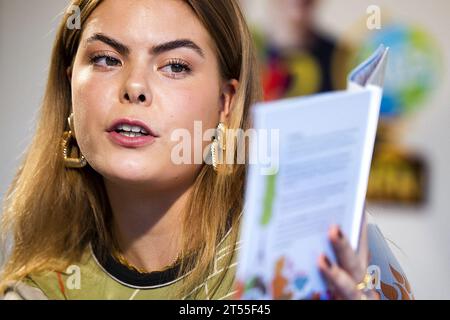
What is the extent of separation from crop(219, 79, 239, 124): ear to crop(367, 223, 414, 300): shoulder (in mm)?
253

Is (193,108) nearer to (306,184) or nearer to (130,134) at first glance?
(130,134)

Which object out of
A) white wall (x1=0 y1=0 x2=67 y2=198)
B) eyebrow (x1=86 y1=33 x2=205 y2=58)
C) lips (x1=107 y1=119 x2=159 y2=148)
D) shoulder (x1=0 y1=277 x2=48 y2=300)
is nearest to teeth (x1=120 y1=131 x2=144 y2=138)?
lips (x1=107 y1=119 x2=159 y2=148)

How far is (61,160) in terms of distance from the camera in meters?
1.05

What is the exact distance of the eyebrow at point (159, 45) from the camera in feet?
2.99

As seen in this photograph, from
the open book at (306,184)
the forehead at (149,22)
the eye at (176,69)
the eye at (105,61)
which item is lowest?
the open book at (306,184)

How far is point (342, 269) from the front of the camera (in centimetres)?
80

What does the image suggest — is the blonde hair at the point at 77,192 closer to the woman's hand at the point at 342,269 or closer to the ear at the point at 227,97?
the ear at the point at 227,97

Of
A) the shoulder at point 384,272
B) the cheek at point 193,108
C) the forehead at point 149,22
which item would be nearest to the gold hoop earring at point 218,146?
the cheek at point 193,108

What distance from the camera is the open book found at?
0.74 metres

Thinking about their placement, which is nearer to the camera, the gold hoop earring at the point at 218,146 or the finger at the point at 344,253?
the finger at the point at 344,253

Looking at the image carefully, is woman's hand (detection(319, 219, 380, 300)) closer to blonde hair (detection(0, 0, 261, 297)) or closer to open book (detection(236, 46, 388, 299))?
open book (detection(236, 46, 388, 299))

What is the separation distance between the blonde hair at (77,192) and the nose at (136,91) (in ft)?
0.42
